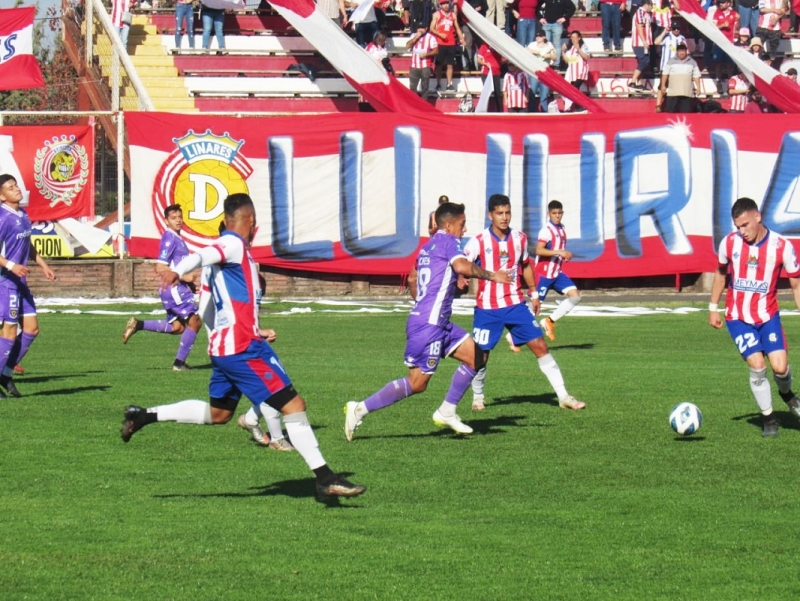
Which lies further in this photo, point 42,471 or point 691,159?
point 691,159

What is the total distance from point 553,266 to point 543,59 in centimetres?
1312

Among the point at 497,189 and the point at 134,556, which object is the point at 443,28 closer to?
the point at 497,189

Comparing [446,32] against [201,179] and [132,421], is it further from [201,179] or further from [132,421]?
[132,421]

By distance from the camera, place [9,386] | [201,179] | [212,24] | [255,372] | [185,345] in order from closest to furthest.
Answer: [255,372] → [9,386] → [185,345] → [201,179] → [212,24]

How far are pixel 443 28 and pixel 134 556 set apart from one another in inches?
1024

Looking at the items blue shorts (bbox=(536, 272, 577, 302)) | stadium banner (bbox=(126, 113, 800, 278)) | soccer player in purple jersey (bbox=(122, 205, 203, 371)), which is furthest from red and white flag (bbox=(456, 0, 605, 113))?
soccer player in purple jersey (bbox=(122, 205, 203, 371))

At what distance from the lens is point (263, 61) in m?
33.2

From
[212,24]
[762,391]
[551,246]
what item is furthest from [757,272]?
[212,24]

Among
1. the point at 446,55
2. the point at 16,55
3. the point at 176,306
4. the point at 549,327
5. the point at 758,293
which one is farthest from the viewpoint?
the point at 446,55

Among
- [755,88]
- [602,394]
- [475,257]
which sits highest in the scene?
[755,88]

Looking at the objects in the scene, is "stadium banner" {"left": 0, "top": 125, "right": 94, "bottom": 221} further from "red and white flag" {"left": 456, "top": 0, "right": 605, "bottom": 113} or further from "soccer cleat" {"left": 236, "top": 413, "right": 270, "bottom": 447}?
"soccer cleat" {"left": 236, "top": 413, "right": 270, "bottom": 447}

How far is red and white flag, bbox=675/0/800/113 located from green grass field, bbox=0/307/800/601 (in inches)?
666

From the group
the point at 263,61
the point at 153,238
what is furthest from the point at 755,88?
the point at 153,238

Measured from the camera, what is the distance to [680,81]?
3100 cm
